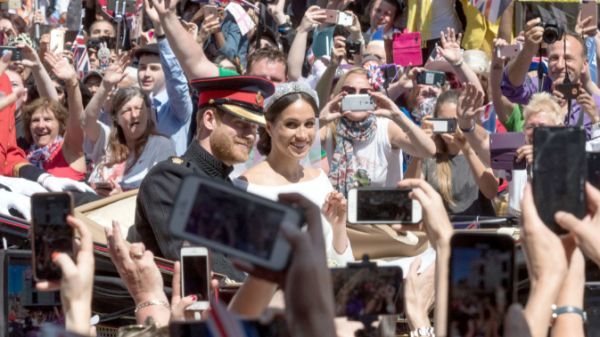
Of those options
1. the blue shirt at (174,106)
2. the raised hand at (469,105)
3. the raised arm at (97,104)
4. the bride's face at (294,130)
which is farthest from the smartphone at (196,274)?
the raised arm at (97,104)

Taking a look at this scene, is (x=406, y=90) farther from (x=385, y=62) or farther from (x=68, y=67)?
(x=68, y=67)

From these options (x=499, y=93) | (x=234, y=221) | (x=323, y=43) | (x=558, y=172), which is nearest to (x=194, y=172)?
(x=499, y=93)

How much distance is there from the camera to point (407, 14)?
11641 millimetres

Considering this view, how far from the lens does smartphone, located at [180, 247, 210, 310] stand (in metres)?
4.33

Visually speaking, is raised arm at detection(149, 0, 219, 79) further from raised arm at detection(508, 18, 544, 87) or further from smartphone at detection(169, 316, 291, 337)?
smartphone at detection(169, 316, 291, 337)

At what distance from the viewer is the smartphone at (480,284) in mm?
2613

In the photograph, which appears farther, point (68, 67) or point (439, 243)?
point (68, 67)

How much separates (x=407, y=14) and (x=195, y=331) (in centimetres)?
927

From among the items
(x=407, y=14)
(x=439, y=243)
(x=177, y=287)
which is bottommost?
(x=177, y=287)

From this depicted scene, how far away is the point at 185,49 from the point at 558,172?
541cm

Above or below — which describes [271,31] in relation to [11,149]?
above

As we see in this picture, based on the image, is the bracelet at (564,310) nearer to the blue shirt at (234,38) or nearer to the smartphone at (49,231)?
the smartphone at (49,231)

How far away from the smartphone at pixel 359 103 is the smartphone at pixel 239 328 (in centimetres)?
527

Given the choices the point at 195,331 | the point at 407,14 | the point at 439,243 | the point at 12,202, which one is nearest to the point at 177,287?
the point at 439,243
